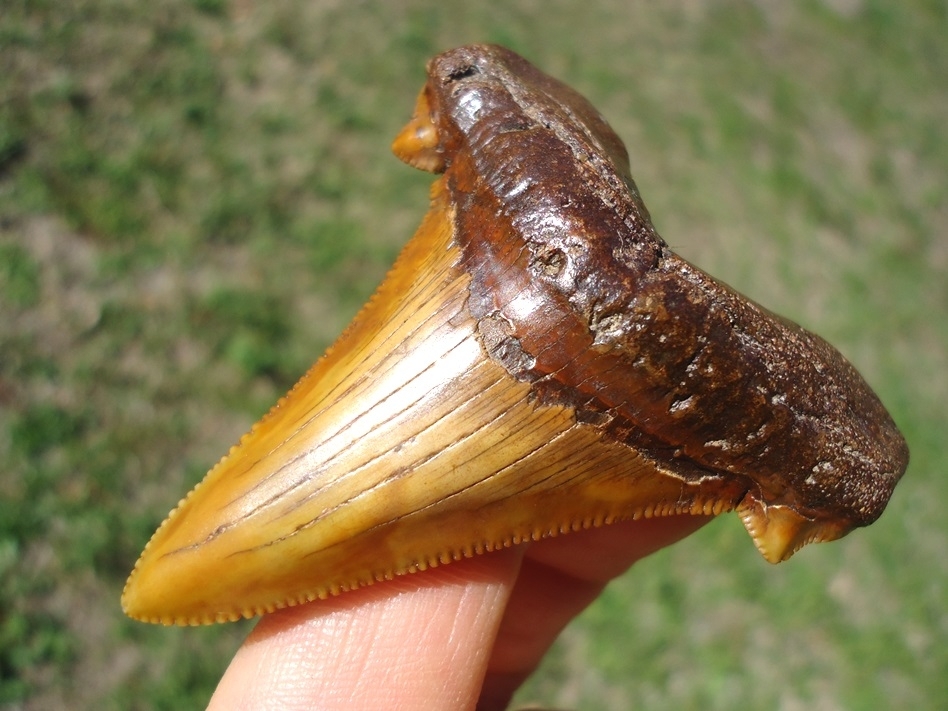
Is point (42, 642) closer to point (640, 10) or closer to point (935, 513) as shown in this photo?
point (935, 513)

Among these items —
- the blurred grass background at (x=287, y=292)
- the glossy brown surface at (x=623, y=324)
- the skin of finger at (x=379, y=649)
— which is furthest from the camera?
the blurred grass background at (x=287, y=292)

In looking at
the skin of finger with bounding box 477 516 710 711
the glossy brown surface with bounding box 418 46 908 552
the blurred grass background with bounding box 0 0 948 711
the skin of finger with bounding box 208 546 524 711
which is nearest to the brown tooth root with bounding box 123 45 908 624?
the glossy brown surface with bounding box 418 46 908 552

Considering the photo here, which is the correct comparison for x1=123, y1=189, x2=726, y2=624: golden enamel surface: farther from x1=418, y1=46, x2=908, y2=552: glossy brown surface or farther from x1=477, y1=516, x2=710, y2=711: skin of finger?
x1=477, y1=516, x2=710, y2=711: skin of finger

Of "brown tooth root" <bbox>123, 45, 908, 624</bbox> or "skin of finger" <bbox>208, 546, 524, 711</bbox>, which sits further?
"skin of finger" <bbox>208, 546, 524, 711</bbox>

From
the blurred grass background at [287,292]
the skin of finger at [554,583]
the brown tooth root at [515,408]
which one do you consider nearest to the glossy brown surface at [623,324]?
the brown tooth root at [515,408]

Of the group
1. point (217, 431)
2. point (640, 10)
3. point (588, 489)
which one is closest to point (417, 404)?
point (588, 489)

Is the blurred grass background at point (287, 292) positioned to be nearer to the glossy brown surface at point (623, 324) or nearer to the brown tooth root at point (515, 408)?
the brown tooth root at point (515, 408)
